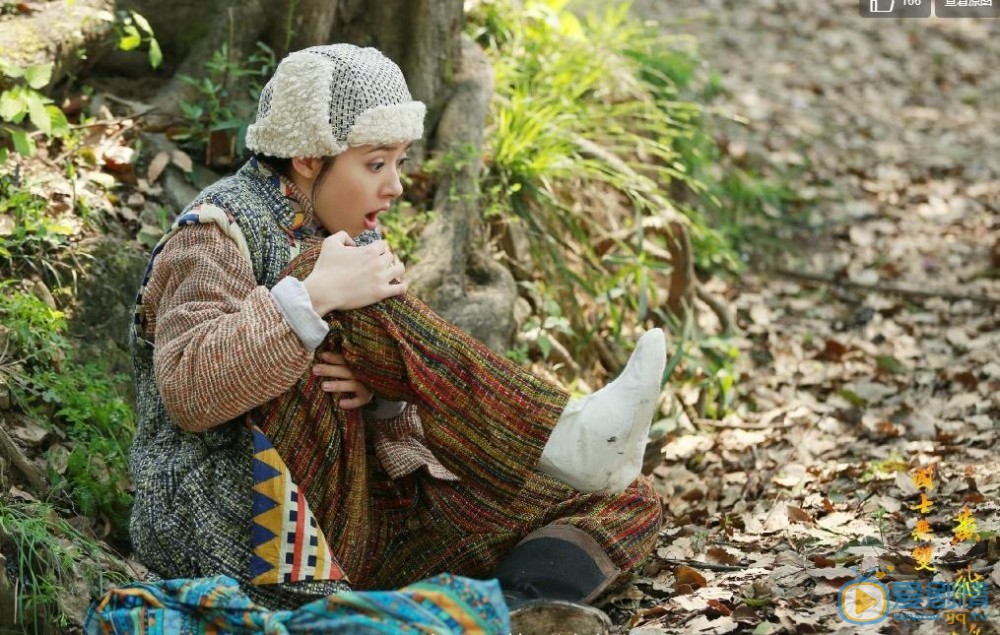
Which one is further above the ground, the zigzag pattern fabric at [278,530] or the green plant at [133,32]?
the green plant at [133,32]

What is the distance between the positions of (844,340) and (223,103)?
9.56 ft

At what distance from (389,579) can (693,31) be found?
21.1ft

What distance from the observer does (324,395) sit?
2592 millimetres

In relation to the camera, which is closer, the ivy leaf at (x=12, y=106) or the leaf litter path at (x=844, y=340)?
the leaf litter path at (x=844, y=340)

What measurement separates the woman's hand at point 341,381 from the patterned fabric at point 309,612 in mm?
504

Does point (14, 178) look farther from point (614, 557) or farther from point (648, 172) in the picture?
point (648, 172)

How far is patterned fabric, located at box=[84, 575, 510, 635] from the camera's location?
2.04 m

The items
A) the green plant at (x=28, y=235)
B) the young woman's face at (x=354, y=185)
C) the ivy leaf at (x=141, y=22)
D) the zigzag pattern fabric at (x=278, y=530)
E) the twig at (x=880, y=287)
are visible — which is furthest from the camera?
the twig at (x=880, y=287)

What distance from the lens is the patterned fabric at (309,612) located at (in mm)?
2037

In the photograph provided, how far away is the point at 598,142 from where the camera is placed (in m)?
5.38

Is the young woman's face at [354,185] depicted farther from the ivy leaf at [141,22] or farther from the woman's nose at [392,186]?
the ivy leaf at [141,22]

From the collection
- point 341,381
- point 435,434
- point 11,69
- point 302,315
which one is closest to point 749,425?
point 435,434

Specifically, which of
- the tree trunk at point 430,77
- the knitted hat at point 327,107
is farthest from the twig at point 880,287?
the knitted hat at point 327,107

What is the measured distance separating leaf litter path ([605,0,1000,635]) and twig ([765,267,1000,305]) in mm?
15
